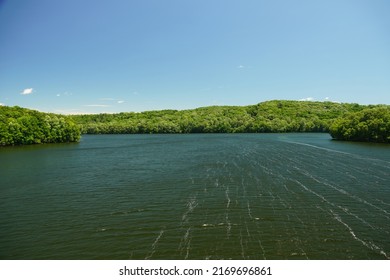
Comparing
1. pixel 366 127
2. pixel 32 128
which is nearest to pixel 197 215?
pixel 366 127

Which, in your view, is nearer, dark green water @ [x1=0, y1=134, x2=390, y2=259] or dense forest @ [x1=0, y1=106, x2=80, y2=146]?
dark green water @ [x1=0, y1=134, x2=390, y2=259]

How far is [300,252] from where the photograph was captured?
14.5 metres

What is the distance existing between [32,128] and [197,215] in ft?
292

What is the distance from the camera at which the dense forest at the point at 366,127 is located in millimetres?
83438

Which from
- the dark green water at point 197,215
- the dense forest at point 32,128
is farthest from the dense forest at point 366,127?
the dense forest at point 32,128

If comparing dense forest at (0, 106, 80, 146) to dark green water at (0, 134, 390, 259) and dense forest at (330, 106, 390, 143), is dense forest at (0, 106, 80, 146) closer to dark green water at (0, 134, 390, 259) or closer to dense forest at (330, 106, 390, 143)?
dark green water at (0, 134, 390, 259)

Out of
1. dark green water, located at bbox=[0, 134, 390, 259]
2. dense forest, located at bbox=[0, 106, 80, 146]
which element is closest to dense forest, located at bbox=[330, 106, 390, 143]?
dark green water, located at bbox=[0, 134, 390, 259]

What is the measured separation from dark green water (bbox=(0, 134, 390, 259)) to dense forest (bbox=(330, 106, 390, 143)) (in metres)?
57.2

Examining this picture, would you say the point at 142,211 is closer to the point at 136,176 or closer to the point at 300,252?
the point at 300,252

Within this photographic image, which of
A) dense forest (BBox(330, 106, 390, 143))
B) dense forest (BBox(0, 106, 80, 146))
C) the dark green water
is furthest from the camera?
dense forest (BBox(0, 106, 80, 146))

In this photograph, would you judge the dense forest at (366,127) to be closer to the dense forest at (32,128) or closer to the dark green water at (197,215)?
the dark green water at (197,215)

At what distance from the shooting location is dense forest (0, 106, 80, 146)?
85.9 meters
